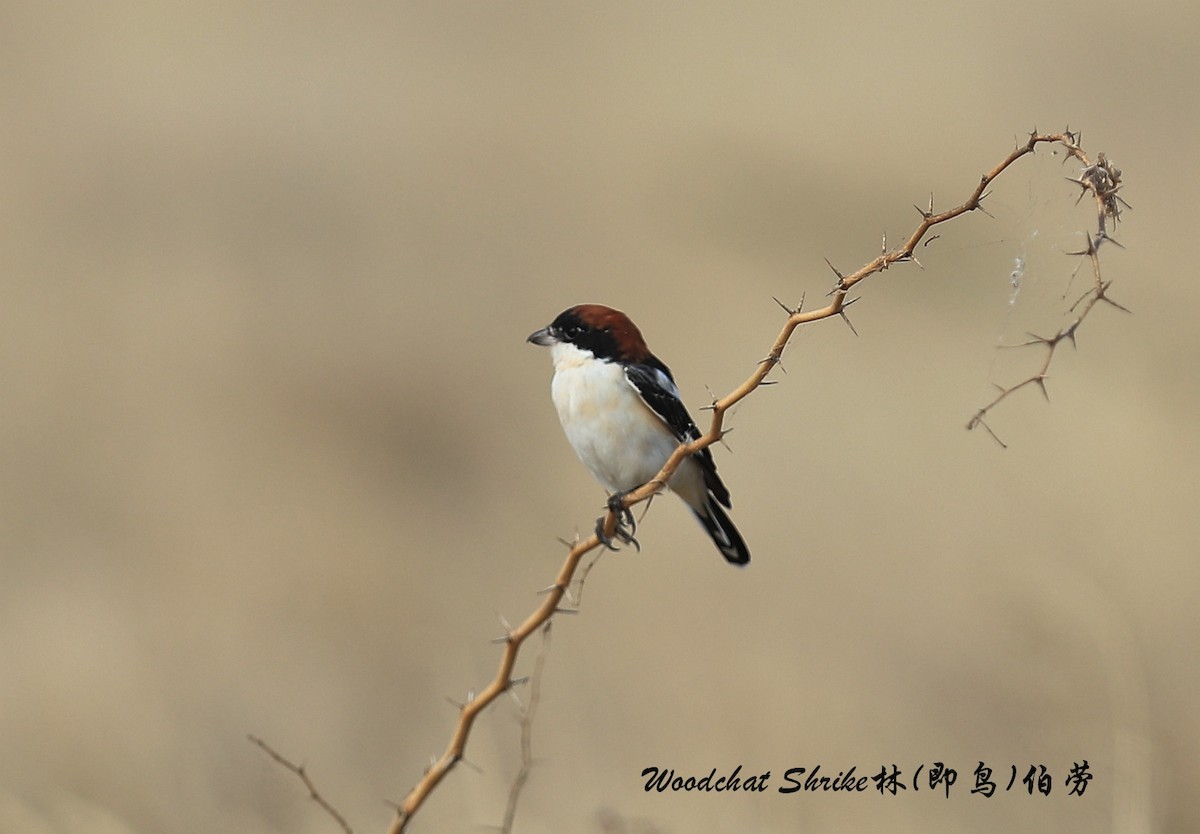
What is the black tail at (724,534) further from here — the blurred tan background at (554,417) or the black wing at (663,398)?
the blurred tan background at (554,417)

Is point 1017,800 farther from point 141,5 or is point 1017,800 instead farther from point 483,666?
point 141,5

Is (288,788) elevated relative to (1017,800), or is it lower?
lower

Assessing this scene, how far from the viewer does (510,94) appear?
13.2 meters

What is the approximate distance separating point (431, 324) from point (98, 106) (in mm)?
4254

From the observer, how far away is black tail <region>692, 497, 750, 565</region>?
4109 millimetres

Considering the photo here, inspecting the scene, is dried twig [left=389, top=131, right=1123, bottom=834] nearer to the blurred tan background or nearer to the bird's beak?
the blurred tan background

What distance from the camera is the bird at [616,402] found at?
12.1 ft

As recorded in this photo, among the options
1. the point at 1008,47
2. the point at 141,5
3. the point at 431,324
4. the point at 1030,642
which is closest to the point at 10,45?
the point at 141,5

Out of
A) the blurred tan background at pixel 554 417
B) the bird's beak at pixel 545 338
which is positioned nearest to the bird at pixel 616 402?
the bird's beak at pixel 545 338

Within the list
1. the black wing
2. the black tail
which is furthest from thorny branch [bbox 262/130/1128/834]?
the black tail

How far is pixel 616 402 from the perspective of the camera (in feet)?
12.1

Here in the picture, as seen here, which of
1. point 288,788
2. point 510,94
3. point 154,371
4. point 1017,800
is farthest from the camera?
point 510,94

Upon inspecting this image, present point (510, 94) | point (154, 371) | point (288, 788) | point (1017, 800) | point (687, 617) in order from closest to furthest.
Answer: point (1017, 800), point (288, 788), point (687, 617), point (154, 371), point (510, 94)

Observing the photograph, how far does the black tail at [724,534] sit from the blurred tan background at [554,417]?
2.22 feet
